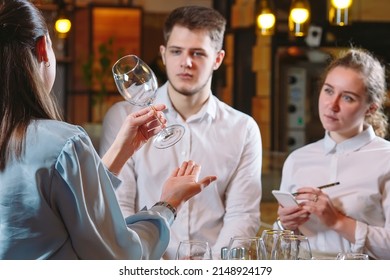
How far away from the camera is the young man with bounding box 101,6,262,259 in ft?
9.66

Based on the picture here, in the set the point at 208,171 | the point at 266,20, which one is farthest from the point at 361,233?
the point at 266,20

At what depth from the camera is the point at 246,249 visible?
6.67ft

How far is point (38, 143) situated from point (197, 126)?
1477 mm

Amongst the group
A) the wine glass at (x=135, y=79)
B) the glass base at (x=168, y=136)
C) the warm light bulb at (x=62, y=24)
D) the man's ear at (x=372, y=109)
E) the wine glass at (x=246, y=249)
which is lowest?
the wine glass at (x=246, y=249)

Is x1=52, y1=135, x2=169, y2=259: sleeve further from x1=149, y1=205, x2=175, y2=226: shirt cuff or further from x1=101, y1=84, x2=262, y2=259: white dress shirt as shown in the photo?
x1=101, y1=84, x2=262, y2=259: white dress shirt

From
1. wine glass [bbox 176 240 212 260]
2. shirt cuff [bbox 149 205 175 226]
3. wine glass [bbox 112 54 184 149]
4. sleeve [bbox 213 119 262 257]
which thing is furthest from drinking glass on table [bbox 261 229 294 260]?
sleeve [bbox 213 119 262 257]

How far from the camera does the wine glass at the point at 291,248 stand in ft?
6.62

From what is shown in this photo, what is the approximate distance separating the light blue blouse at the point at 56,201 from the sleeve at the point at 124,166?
1.20m

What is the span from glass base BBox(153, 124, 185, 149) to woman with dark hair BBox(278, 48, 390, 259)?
55cm

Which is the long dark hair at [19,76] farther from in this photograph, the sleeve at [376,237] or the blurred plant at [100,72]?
the blurred plant at [100,72]

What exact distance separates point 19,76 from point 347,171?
152 cm

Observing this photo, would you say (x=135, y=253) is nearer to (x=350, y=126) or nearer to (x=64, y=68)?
(x=350, y=126)

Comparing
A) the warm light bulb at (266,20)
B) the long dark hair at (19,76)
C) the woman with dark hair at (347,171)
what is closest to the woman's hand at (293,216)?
the woman with dark hair at (347,171)

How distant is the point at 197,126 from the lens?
10.2ft
